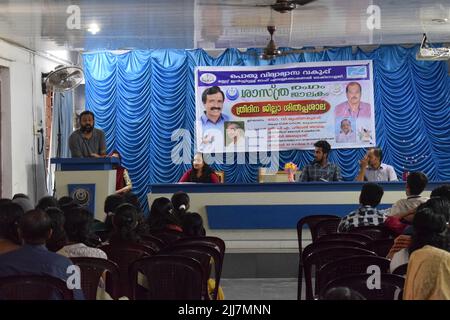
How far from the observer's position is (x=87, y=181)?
927 centimetres

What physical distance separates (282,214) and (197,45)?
4429mm

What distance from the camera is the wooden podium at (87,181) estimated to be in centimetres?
925

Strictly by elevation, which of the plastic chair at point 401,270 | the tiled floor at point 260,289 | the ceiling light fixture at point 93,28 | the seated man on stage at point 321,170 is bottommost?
the tiled floor at point 260,289

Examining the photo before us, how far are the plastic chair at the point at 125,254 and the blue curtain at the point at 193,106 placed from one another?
839 centimetres

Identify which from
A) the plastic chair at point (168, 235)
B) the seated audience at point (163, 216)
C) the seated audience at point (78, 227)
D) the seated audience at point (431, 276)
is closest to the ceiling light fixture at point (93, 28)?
the seated audience at point (163, 216)

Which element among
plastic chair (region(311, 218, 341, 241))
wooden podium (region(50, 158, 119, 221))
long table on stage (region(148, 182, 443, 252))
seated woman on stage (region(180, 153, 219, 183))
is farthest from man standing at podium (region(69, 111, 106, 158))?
plastic chair (region(311, 218, 341, 241))

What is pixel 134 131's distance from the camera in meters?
13.7

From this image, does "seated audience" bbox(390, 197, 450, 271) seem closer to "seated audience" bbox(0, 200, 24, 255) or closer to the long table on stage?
"seated audience" bbox(0, 200, 24, 255)

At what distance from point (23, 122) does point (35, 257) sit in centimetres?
859

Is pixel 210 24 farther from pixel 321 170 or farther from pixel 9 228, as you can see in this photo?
pixel 9 228

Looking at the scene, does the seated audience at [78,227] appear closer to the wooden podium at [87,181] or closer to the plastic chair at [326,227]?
the plastic chair at [326,227]

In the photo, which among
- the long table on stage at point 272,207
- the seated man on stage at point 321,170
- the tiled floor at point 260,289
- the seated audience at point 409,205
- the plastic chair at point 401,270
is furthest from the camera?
the seated man on stage at point 321,170
